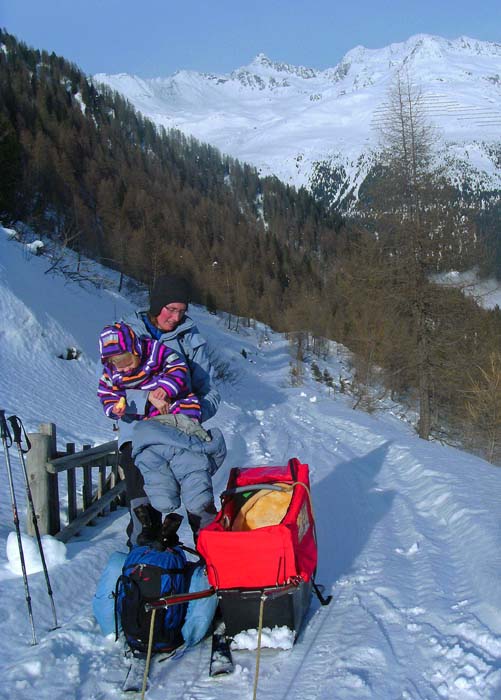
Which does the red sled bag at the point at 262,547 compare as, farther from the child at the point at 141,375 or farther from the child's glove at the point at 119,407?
the child's glove at the point at 119,407

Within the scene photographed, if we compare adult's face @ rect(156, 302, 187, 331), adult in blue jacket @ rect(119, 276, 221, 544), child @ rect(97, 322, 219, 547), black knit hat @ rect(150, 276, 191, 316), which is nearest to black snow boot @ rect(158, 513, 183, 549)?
child @ rect(97, 322, 219, 547)

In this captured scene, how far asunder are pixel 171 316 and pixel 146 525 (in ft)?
4.74

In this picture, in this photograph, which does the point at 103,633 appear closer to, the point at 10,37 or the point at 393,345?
the point at 393,345

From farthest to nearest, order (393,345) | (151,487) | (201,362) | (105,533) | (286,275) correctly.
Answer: (286,275), (393,345), (105,533), (201,362), (151,487)

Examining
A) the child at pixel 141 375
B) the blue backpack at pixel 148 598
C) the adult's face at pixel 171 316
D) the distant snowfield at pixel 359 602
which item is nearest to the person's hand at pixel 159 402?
the child at pixel 141 375

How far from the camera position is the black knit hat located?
158 inches

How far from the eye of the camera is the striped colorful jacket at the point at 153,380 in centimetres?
383

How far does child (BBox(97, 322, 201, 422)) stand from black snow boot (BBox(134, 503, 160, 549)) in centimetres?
62

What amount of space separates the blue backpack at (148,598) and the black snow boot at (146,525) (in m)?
0.31

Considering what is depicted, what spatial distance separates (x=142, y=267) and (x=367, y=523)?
4905 cm

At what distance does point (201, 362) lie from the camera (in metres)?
4.23

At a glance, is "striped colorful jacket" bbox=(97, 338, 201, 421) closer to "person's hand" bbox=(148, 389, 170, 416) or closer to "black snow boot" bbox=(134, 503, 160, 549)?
"person's hand" bbox=(148, 389, 170, 416)

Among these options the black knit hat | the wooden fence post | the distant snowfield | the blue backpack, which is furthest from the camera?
the wooden fence post

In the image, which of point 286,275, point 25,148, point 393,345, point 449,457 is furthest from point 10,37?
point 449,457
